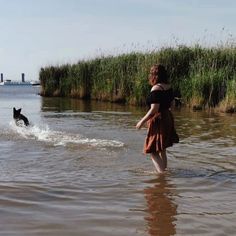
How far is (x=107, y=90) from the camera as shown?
2783cm

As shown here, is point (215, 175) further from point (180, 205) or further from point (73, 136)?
point (73, 136)

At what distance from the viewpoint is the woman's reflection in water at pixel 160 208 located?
4641 millimetres

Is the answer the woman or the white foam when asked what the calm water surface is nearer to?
the white foam

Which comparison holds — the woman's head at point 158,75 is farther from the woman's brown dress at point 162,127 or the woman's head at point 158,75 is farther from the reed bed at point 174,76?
the reed bed at point 174,76

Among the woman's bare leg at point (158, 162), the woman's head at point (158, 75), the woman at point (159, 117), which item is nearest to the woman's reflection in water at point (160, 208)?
the woman's bare leg at point (158, 162)

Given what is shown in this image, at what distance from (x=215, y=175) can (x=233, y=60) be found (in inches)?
598

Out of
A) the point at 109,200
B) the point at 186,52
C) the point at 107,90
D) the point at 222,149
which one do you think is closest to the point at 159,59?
the point at 186,52

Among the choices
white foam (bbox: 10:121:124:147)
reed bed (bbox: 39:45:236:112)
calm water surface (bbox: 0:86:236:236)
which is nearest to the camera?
calm water surface (bbox: 0:86:236:236)

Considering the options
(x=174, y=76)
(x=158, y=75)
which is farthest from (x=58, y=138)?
(x=174, y=76)

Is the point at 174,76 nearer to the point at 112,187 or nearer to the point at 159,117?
the point at 159,117

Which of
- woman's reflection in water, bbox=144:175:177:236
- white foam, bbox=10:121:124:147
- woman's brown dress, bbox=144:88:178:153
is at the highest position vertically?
woman's brown dress, bbox=144:88:178:153

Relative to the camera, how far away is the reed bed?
20453mm

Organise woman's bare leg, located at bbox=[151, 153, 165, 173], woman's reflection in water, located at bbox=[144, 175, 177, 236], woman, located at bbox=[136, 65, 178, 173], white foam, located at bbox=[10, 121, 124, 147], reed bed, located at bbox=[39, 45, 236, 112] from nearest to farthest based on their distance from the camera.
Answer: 1. woman's reflection in water, located at bbox=[144, 175, 177, 236]
2. woman, located at bbox=[136, 65, 178, 173]
3. woman's bare leg, located at bbox=[151, 153, 165, 173]
4. white foam, located at bbox=[10, 121, 124, 147]
5. reed bed, located at bbox=[39, 45, 236, 112]

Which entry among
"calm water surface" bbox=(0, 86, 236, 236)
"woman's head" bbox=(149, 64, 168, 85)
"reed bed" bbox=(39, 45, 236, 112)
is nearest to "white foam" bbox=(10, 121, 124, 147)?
"calm water surface" bbox=(0, 86, 236, 236)
